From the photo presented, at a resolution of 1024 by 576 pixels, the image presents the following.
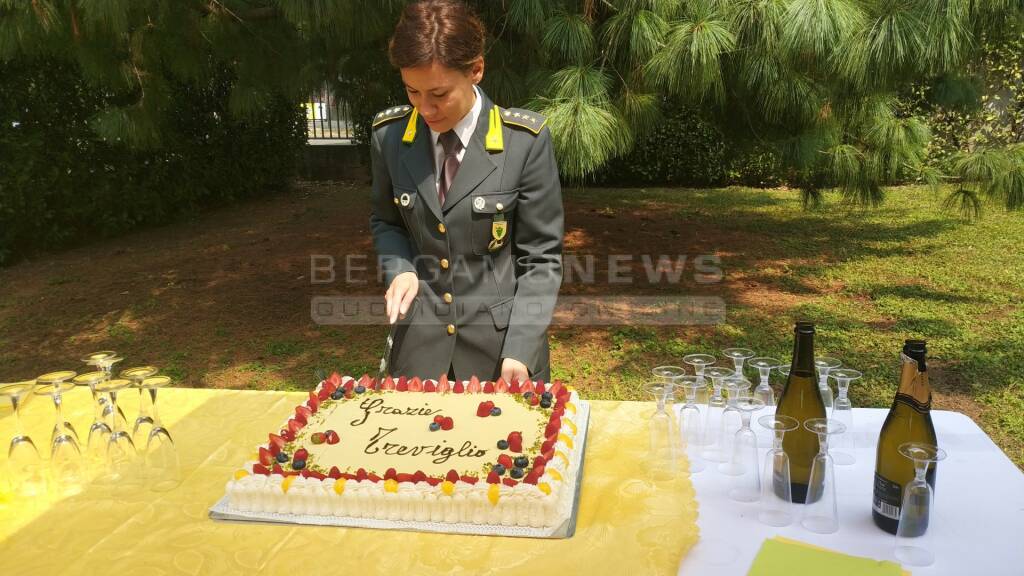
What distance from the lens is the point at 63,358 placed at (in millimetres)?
5312

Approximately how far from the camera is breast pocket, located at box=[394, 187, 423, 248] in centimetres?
212

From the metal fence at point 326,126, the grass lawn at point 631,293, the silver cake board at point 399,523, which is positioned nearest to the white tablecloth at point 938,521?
the silver cake board at point 399,523

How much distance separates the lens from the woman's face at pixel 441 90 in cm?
183

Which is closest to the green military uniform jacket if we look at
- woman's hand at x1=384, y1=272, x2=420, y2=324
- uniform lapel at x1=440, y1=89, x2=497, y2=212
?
uniform lapel at x1=440, y1=89, x2=497, y2=212

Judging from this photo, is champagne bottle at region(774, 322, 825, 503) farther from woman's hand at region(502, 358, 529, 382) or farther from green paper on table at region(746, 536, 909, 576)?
woman's hand at region(502, 358, 529, 382)

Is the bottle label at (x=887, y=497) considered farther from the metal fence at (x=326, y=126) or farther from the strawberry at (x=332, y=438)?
the metal fence at (x=326, y=126)

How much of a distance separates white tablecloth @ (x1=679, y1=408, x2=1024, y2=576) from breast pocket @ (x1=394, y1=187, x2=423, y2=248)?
92 cm

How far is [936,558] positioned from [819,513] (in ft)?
0.63

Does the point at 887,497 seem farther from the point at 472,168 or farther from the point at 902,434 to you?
the point at 472,168

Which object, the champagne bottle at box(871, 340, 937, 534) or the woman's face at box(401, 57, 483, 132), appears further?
the woman's face at box(401, 57, 483, 132)

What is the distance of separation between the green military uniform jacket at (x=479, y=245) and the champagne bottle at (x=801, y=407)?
665mm

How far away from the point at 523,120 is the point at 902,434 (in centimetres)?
120

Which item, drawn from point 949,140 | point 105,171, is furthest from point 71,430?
point 949,140

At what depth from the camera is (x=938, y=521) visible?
1419 mm
